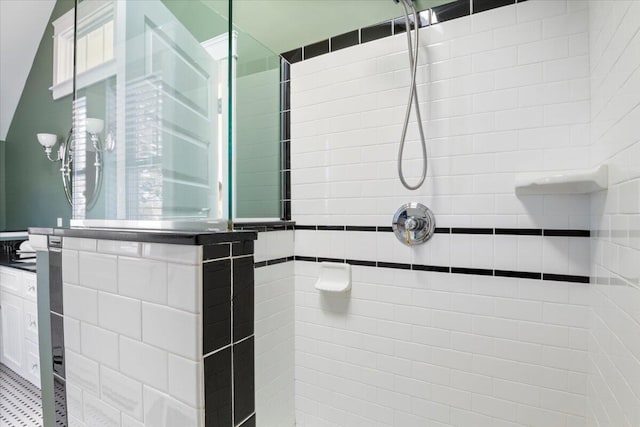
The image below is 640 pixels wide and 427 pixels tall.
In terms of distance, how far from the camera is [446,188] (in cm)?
141

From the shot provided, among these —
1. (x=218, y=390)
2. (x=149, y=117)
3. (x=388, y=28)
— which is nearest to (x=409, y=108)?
(x=388, y=28)

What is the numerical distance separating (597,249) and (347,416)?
1288 mm

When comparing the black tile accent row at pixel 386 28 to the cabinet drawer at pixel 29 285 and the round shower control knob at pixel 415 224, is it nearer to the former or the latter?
the round shower control knob at pixel 415 224

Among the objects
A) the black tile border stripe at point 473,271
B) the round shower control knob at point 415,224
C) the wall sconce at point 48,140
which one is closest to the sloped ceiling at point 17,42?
the wall sconce at point 48,140

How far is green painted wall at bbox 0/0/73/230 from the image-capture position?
292cm

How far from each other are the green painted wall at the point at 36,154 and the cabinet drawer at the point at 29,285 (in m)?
0.67

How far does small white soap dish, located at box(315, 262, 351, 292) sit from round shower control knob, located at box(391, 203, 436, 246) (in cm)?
33

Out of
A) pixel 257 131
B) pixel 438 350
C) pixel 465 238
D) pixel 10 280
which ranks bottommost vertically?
pixel 438 350

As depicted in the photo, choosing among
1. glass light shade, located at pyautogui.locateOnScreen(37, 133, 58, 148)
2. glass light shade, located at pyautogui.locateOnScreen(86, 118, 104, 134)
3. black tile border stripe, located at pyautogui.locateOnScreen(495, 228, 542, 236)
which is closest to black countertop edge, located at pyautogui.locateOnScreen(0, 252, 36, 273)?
glass light shade, located at pyautogui.locateOnScreen(37, 133, 58, 148)

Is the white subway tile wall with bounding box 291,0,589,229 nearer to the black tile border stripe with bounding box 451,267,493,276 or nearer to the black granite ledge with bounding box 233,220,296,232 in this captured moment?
the black granite ledge with bounding box 233,220,296,232

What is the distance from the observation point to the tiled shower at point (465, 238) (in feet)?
3.35

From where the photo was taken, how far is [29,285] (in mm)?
2256

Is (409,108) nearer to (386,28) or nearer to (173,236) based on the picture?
(386,28)

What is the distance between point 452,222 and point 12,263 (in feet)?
10.1
